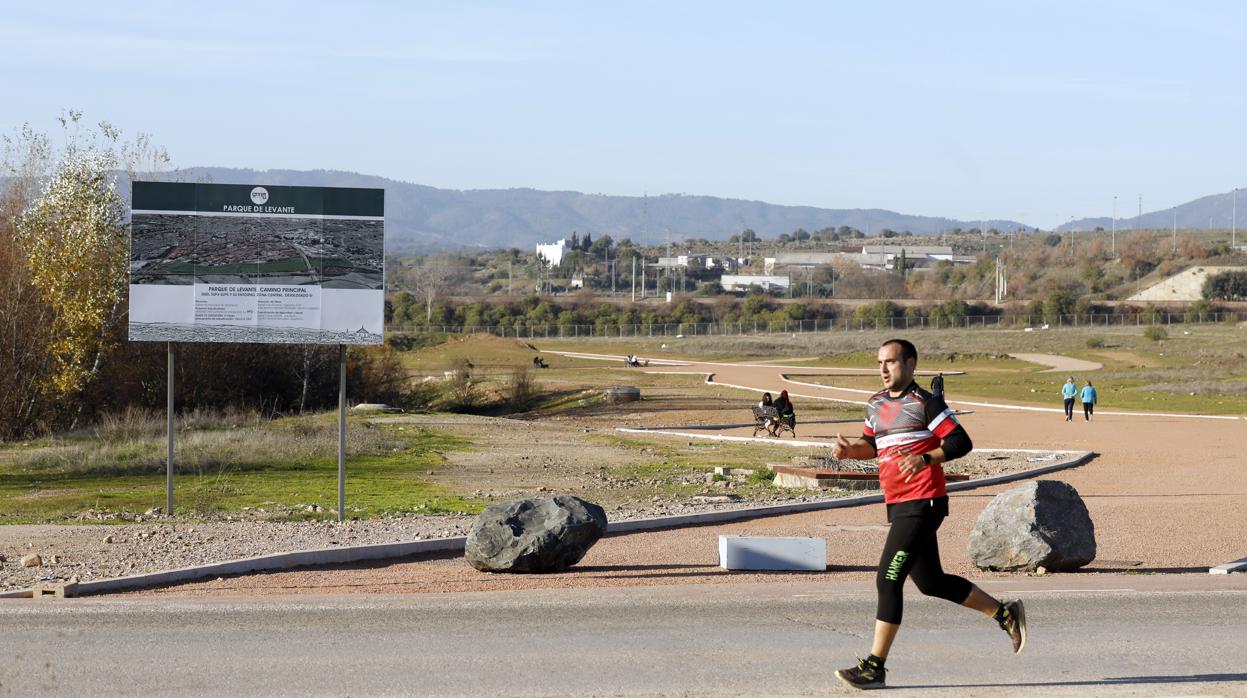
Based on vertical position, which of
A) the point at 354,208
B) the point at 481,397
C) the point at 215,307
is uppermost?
the point at 354,208

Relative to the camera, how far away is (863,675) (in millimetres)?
7633

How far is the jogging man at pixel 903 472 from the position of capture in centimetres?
750

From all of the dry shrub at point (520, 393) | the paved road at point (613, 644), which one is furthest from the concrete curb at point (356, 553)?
the dry shrub at point (520, 393)

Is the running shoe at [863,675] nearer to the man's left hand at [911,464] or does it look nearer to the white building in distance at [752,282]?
the man's left hand at [911,464]

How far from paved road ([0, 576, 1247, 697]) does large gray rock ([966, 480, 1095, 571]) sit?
92cm

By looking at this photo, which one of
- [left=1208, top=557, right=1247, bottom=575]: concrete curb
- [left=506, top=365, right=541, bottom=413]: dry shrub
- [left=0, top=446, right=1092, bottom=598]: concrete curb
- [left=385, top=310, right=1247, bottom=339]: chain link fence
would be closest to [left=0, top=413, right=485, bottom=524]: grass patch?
[left=0, top=446, right=1092, bottom=598]: concrete curb

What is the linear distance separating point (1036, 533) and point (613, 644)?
16.3 feet

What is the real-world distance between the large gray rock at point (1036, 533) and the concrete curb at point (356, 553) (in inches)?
70.6

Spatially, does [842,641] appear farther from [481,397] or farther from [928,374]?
[928,374]

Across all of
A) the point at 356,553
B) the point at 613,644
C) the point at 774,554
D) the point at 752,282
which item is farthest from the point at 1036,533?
the point at 752,282

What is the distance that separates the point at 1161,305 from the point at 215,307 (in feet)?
385

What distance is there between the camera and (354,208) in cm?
1642

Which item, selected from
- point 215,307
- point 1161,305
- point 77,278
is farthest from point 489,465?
point 1161,305

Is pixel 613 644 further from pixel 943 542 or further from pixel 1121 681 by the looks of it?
pixel 943 542
